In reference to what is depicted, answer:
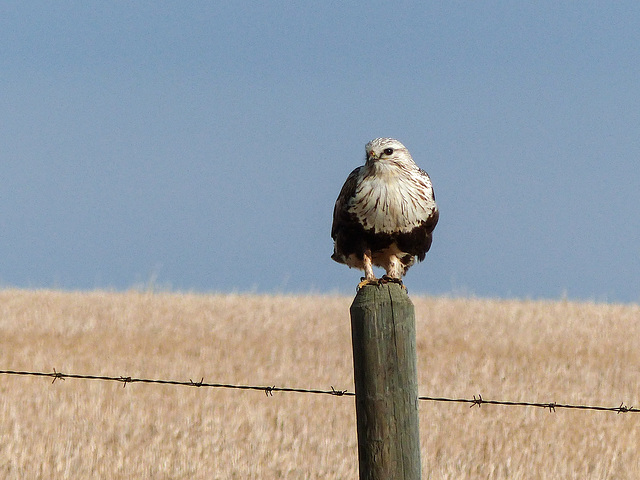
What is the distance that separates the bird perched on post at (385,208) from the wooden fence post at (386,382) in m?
1.35

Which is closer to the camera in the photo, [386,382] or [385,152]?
[386,382]

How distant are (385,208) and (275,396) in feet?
14.5

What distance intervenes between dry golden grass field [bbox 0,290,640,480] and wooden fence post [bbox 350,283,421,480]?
3.05 m

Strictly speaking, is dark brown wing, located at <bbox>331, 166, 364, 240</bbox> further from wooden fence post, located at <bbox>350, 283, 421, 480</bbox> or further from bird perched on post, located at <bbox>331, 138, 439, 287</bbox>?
wooden fence post, located at <bbox>350, 283, 421, 480</bbox>

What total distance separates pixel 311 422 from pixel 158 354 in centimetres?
444

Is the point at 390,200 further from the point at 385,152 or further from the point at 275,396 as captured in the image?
the point at 275,396

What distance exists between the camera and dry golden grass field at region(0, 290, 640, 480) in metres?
7.46

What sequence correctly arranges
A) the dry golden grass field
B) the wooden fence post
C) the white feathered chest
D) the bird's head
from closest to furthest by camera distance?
1. the wooden fence post
2. the white feathered chest
3. the bird's head
4. the dry golden grass field

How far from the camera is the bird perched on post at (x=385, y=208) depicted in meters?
5.59

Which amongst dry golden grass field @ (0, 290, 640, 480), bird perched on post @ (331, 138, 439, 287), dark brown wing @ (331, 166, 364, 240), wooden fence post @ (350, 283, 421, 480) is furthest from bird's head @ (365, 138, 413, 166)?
dry golden grass field @ (0, 290, 640, 480)

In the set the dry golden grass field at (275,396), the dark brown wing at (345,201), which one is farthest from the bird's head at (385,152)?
the dry golden grass field at (275,396)

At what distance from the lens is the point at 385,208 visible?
557 cm

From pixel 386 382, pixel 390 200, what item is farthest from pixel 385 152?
pixel 386 382

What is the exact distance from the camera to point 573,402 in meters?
9.67
